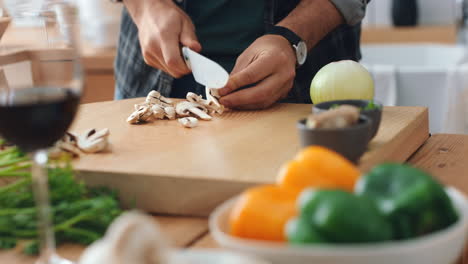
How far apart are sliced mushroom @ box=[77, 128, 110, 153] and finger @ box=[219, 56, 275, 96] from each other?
1.04 feet

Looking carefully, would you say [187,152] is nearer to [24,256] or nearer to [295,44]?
[24,256]

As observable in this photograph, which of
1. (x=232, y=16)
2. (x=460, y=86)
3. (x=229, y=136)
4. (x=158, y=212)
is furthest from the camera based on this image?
(x=460, y=86)

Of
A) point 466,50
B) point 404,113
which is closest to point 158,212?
point 404,113

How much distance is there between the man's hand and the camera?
46.2 inches

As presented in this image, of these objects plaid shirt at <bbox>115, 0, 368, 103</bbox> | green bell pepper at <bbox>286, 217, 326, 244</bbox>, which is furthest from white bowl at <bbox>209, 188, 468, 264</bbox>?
plaid shirt at <bbox>115, 0, 368, 103</bbox>

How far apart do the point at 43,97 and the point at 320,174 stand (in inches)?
10.1

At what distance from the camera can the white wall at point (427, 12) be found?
2.81 metres

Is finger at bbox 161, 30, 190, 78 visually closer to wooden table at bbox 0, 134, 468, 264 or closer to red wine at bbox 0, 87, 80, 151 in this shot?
wooden table at bbox 0, 134, 468, 264

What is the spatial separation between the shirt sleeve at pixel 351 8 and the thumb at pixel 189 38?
1.03 ft

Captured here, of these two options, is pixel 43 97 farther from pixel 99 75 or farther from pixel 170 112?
pixel 99 75

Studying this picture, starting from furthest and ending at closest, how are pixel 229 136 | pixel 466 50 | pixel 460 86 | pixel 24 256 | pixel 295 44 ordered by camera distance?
pixel 466 50
pixel 460 86
pixel 295 44
pixel 229 136
pixel 24 256

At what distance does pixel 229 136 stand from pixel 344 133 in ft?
0.97

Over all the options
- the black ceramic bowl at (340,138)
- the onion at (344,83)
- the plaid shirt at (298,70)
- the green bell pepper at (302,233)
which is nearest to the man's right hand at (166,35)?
the plaid shirt at (298,70)

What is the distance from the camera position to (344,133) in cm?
72
